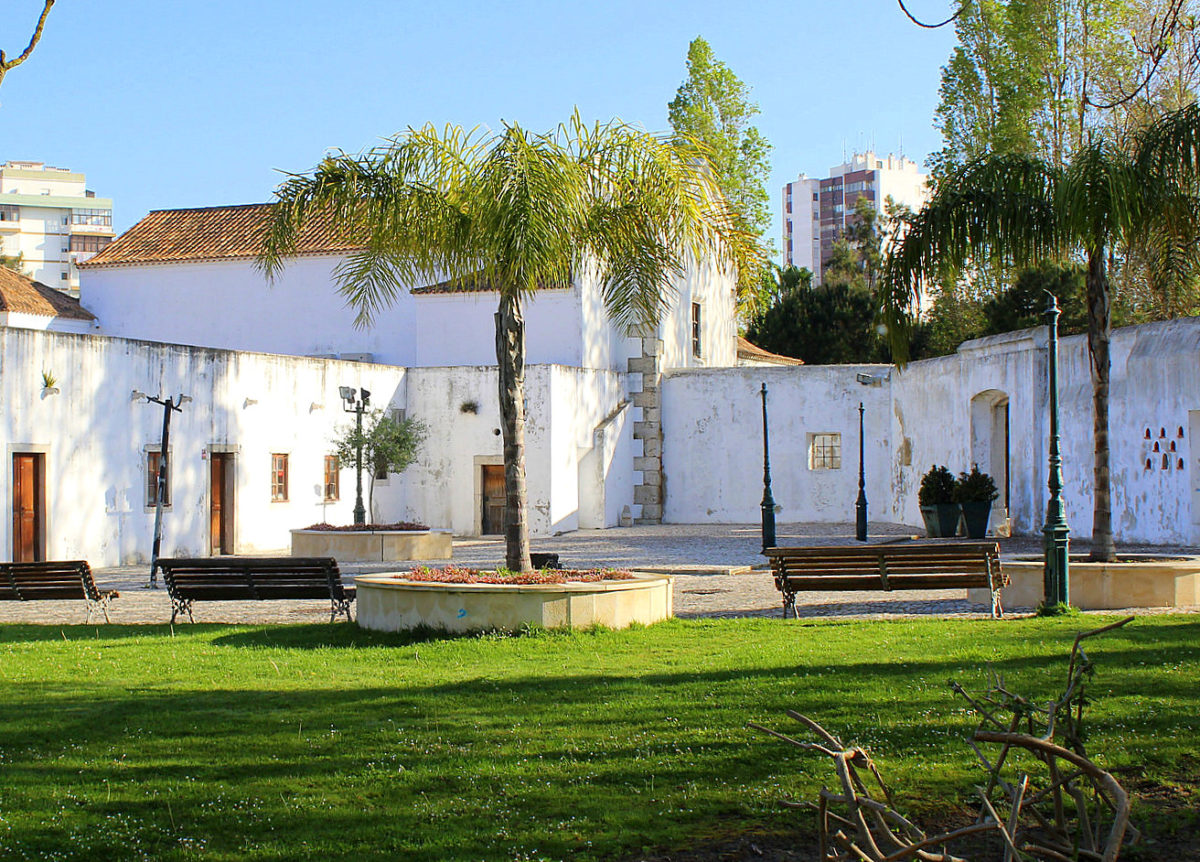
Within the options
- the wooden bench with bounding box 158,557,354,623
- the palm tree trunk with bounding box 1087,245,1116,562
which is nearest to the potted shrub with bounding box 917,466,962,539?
the palm tree trunk with bounding box 1087,245,1116,562

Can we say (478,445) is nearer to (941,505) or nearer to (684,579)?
(941,505)

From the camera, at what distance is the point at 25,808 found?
541 cm

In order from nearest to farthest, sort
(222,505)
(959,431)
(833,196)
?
(222,505) < (959,431) < (833,196)

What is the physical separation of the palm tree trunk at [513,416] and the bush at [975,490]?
12.5 metres

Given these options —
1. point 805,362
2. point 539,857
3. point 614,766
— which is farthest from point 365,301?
point 805,362

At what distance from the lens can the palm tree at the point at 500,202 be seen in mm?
12469

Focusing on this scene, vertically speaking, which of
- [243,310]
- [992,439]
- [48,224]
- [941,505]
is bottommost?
[941,505]

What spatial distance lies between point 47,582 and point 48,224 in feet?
324

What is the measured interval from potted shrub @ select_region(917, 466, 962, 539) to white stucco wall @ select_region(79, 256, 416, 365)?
1529 cm

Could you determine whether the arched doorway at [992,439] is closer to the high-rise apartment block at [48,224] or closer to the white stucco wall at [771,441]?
the white stucco wall at [771,441]

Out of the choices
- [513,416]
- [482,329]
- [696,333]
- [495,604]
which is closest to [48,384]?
[513,416]

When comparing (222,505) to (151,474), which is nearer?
(151,474)

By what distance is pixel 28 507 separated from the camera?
2009cm

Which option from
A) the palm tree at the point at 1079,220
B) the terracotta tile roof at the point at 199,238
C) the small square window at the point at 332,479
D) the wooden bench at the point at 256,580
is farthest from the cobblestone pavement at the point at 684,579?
the terracotta tile roof at the point at 199,238
